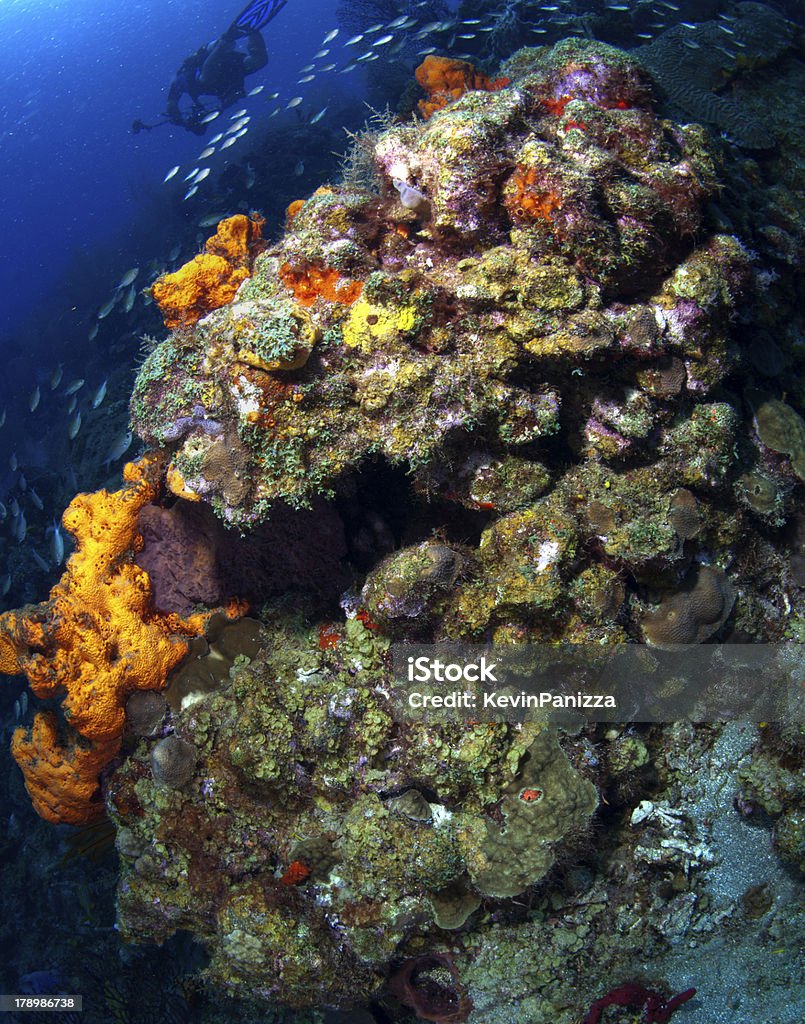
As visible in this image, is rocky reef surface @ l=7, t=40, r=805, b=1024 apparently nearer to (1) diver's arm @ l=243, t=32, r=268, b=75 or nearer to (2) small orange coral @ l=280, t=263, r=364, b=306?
(2) small orange coral @ l=280, t=263, r=364, b=306

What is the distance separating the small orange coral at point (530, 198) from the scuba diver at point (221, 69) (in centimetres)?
2216

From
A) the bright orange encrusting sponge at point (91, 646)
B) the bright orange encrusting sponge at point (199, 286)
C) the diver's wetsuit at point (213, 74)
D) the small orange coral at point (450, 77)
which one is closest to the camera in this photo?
the bright orange encrusting sponge at point (91, 646)

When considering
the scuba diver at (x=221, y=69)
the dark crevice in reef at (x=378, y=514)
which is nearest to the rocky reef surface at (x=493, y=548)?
the dark crevice in reef at (x=378, y=514)

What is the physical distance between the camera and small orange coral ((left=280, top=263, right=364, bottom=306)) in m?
4.00

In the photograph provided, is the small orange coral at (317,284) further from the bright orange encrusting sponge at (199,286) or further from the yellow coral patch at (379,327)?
the bright orange encrusting sponge at (199,286)

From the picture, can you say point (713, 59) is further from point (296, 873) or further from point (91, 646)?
point (296, 873)

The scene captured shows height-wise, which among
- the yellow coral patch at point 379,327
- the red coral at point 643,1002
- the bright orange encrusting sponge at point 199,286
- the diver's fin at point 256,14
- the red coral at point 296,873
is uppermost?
the diver's fin at point 256,14

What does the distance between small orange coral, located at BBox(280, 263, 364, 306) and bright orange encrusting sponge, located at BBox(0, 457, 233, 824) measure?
7.77ft

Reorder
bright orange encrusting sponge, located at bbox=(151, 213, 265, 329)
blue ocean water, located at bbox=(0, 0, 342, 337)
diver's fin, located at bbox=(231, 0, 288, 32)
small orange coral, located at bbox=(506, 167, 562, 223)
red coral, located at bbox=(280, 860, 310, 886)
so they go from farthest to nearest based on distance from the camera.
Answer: blue ocean water, located at bbox=(0, 0, 342, 337), diver's fin, located at bbox=(231, 0, 288, 32), bright orange encrusting sponge, located at bbox=(151, 213, 265, 329), red coral, located at bbox=(280, 860, 310, 886), small orange coral, located at bbox=(506, 167, 562, 223)

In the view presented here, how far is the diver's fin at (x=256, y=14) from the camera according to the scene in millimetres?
20750

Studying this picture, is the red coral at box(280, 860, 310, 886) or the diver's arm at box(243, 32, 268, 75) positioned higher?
the diver's arm at box(243, 32, 268, 75)

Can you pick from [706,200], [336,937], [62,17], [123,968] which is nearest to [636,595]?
[706,200]

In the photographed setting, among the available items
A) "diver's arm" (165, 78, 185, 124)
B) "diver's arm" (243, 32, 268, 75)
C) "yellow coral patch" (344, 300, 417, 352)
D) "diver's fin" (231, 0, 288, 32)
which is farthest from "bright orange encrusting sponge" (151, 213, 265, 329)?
"diver's arm" (243, 32, 268, 75)

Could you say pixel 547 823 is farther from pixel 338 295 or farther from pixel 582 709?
pixel 338 295
